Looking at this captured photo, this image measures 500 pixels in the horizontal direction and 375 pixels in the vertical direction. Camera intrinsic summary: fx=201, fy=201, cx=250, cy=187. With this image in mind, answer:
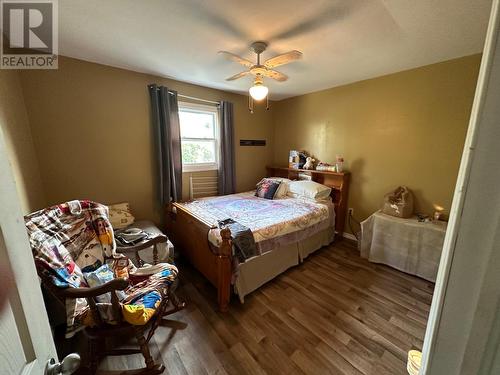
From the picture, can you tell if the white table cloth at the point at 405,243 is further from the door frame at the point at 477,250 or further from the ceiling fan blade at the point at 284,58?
the door frame at the point at 477,250

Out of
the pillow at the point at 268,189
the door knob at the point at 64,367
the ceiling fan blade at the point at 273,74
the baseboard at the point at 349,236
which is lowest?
the baseboard at the point at 349,236

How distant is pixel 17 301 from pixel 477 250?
1.02 meters

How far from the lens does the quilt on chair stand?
1273mm

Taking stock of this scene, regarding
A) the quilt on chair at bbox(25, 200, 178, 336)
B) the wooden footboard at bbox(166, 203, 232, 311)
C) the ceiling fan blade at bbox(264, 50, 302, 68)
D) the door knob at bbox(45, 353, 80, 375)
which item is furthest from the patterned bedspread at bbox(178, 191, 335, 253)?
the ceiling fan blade at bbox(264, 50, 302, 68)

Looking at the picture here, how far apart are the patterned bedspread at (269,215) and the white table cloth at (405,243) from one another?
1.95 ft

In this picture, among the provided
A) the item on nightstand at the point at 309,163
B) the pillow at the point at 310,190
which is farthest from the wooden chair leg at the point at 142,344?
the item on nightstand at the point at 309,163

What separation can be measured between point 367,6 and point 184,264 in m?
3.10

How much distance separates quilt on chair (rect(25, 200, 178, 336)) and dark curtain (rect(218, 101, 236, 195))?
76.6 inches

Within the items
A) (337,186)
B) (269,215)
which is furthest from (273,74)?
(337,186)

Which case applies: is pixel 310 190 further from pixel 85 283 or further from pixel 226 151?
pixel 85 283

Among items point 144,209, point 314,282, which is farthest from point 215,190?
point 314,282

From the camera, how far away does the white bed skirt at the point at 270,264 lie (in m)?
1.99

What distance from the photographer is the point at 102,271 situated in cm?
161

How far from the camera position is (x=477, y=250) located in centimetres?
36
